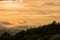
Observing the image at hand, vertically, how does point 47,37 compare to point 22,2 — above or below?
below

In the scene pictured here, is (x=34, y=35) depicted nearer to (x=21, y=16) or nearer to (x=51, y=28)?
(x=51, y=28)

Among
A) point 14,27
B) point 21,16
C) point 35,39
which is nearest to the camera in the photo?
point 35,39

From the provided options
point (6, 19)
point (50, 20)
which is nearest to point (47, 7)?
point (50, 20)

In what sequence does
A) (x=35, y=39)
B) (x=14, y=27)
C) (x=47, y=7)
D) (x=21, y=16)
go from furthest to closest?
(x=47, y=7) → (x=21, y=16) → (x=14, y=27) → (x=35, y=39)

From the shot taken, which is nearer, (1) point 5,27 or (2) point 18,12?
(1) point 5,27

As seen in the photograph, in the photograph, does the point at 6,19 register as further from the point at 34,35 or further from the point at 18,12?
the point at 34,35

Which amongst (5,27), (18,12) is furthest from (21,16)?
(5,27)
